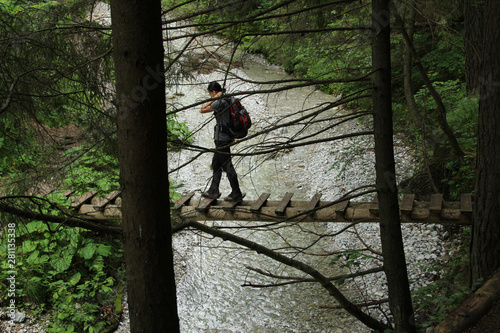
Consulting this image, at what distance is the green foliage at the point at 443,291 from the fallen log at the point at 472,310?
356 millimetres

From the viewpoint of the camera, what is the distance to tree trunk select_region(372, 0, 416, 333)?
2775mm

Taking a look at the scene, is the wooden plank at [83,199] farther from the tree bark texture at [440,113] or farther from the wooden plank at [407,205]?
the tree bark texture at [440,113]

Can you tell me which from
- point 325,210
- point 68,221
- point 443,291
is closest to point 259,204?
point 325,210

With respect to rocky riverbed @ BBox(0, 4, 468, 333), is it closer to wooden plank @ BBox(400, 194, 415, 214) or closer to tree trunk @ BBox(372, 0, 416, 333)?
wooden plank @ BBox(400, 194, 415, 214)

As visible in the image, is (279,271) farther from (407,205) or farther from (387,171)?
(387,171)

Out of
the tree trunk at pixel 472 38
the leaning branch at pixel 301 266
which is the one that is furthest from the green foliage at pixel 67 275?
the tree trunk at pixel 472 38

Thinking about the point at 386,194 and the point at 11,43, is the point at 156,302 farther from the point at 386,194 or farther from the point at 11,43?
the point at 11,43

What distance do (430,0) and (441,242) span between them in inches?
130

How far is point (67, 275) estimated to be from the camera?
5398 millimetres

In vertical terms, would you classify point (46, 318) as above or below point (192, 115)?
below

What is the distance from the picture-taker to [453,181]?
576cm

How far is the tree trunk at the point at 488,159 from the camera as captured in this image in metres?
3.26

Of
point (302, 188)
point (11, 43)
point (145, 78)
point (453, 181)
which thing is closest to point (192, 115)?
point (302, 188)

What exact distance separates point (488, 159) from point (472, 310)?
48.6 inches
